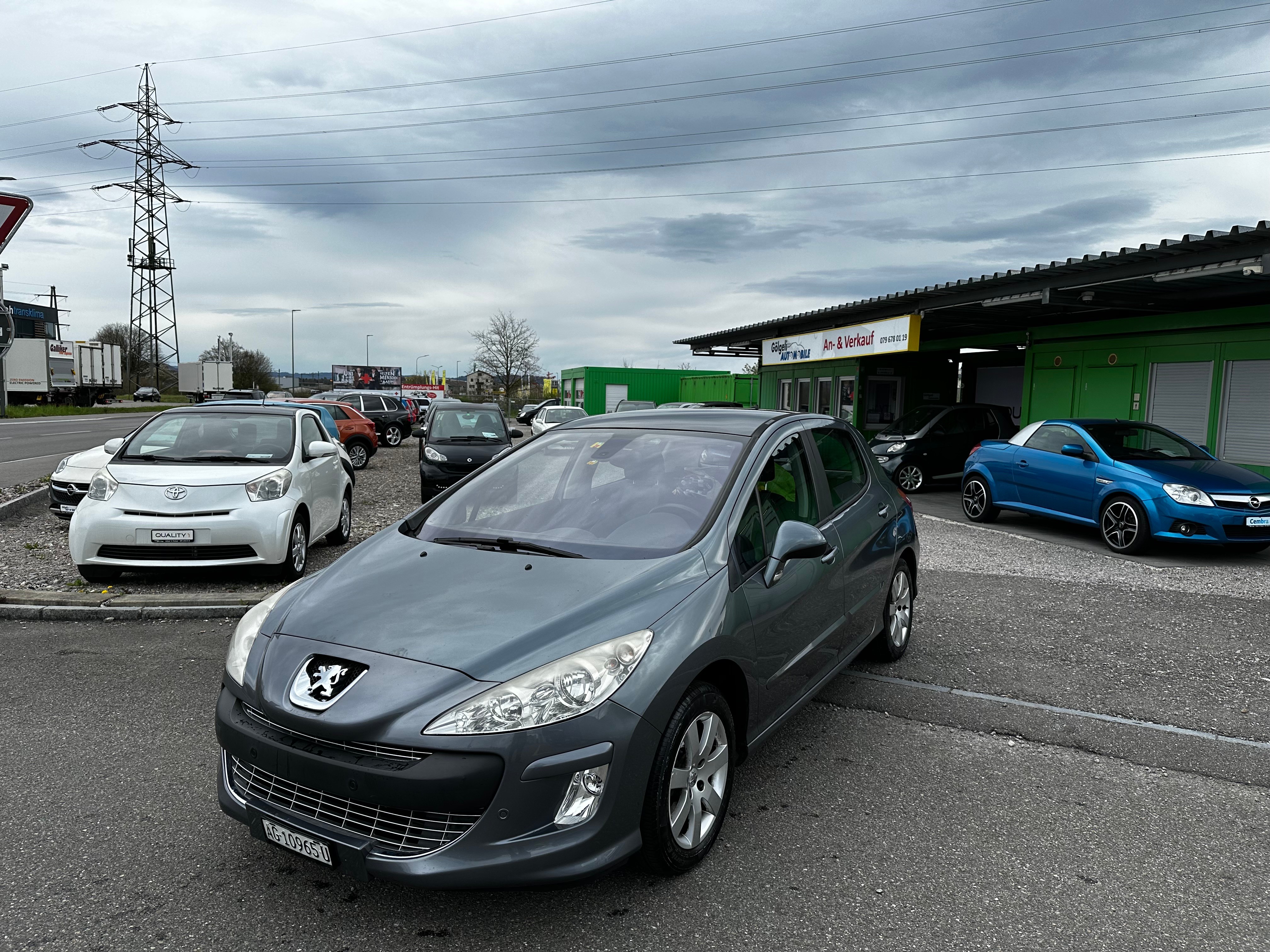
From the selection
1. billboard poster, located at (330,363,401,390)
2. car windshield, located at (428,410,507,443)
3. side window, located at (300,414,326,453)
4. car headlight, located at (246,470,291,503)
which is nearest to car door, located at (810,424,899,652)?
car headlight, located at (246,470,291,503)

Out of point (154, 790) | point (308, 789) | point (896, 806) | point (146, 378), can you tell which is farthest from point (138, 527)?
point (146, 378)

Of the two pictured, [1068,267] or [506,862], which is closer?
[506,862]

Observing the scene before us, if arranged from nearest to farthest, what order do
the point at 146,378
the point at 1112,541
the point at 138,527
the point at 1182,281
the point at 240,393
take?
1. the point at 138,527
2. the point at 1112,541
3. the point at 1182,281
4. the point at 240,393
5. the point at 146,378

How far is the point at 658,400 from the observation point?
49.2 meters

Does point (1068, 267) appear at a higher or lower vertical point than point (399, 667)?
higher

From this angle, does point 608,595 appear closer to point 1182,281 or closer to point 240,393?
point 1182,281

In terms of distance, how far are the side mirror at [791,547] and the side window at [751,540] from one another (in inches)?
2.3

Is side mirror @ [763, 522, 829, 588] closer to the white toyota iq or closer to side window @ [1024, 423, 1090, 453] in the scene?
the white toyota iq

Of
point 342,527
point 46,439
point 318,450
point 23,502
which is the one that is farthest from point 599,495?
point 46,439

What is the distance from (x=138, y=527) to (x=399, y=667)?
504cm

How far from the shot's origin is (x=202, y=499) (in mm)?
6660

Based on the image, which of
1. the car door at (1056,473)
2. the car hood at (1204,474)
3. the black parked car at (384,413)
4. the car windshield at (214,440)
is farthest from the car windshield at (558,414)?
the car hood at (1204,474)

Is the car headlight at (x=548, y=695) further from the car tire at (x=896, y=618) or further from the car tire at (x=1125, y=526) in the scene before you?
the car tire at (x=1125, y=526)

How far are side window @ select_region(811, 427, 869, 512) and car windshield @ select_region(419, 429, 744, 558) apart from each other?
754mm
